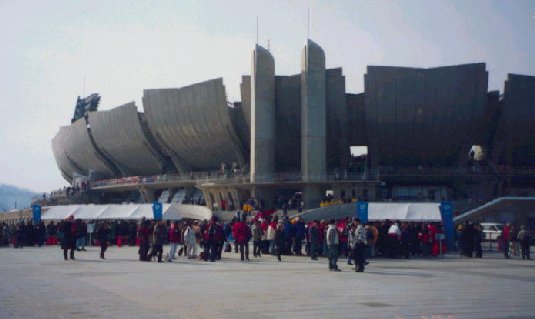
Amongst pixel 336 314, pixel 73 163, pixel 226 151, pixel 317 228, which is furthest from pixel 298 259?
pixel 73 163

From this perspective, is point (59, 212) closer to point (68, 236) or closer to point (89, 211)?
point (89, 211)

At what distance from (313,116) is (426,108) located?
1011 cm

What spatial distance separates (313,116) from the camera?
5444 centimetres

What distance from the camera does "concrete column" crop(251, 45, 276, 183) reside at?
55719 mm

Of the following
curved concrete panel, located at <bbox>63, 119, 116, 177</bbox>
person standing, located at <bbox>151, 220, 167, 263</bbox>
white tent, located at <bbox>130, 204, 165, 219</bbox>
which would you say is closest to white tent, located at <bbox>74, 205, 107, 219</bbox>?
white tent, located at <bbox>130, 204, 165, 219</bbox>

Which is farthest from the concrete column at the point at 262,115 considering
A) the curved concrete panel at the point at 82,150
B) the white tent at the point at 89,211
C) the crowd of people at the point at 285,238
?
the curved concrete panel at the point at 82,150

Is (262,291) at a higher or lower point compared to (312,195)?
lower

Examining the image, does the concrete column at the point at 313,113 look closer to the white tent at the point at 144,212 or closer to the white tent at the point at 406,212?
the white tent at the point at 144,212

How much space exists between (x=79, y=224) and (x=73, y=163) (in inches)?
2731

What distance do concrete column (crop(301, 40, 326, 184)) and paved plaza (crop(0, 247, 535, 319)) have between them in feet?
108

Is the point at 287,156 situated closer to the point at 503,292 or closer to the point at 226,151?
the point at 226,151

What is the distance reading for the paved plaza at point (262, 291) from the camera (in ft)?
35.1

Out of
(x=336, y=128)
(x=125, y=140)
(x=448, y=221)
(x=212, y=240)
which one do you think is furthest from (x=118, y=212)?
(x=125, y=140)

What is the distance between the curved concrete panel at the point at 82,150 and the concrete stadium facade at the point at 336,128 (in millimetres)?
16715
